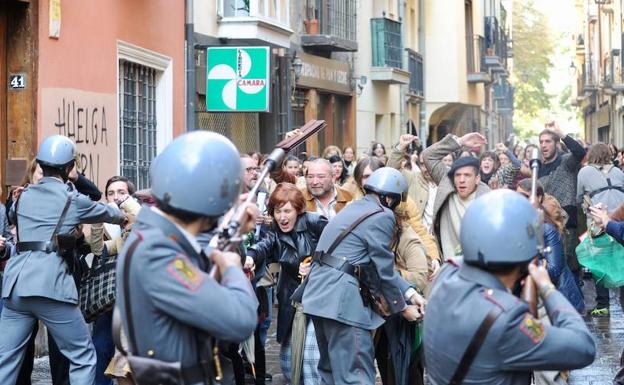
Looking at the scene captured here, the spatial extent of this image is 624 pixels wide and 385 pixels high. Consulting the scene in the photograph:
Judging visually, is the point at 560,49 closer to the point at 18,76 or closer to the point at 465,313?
the point at 18,76

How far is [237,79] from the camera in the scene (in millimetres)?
17047

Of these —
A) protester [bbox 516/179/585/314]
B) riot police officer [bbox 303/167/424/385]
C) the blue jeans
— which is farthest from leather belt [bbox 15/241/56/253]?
protester [bbox 516/179/585/314]

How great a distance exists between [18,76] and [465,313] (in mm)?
7941

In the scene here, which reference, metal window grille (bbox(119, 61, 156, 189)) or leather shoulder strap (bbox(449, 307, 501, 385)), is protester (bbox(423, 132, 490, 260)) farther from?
metal window grille (bbox(119, 61, 156, 189))

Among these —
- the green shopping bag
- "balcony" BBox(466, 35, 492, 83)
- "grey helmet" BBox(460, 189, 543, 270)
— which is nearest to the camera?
"grey helmet" BBox(460, 189, 543, 270)

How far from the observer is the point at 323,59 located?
24.7m

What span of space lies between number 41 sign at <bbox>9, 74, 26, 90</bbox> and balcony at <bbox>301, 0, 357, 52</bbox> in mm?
12290

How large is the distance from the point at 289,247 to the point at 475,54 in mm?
32904

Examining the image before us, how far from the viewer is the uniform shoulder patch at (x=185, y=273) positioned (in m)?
3.99

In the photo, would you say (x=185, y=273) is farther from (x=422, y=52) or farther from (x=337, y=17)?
(x=422, y=52)

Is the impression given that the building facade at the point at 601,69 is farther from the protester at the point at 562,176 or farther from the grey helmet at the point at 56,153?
the grey helmet at the point at 56,153

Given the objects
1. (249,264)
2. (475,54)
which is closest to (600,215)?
(249,264)

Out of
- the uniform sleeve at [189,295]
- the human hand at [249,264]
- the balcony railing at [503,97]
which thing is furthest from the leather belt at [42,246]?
the balcony railing at [503,97]

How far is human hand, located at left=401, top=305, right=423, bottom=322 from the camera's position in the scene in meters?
8.05
